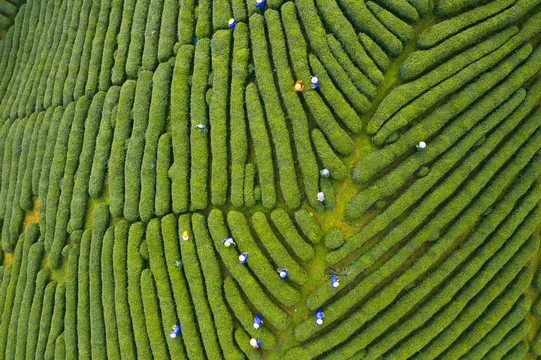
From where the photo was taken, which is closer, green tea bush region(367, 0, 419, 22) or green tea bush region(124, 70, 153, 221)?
green tea bush region(367, 0, 419, 22)

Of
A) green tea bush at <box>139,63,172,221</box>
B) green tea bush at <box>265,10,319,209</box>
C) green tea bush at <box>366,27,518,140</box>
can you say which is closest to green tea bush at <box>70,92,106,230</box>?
green tea bush at <box>139,63,172,221</box>

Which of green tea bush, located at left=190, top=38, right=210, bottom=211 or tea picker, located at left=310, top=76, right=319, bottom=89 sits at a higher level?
tea picker, located at left=310, top=76, right=319, bottom=89

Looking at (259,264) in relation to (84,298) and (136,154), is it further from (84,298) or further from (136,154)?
(84,298)

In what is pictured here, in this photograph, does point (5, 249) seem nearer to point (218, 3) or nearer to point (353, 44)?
point (218, 3)

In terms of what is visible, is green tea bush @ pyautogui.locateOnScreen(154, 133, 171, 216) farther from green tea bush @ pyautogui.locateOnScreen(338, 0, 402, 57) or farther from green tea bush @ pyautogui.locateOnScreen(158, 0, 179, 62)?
green tea bush @ pyautogui.locateOnScreen(338, 0, 402, 57)

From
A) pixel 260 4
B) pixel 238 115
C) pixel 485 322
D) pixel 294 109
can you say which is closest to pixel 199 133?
pixel 238 115

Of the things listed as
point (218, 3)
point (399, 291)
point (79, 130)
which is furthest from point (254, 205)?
point (79, 130)

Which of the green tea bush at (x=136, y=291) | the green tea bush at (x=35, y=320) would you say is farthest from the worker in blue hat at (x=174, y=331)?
the green tea bush at (x=35, y=320)
